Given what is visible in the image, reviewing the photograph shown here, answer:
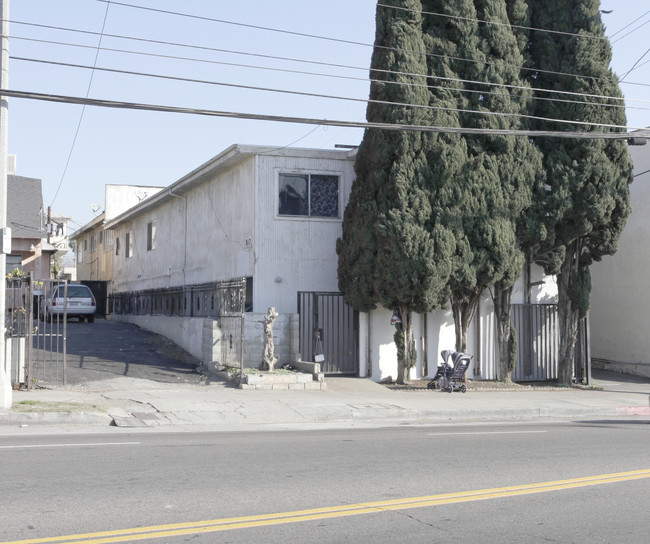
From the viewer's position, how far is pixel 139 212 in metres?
31.7

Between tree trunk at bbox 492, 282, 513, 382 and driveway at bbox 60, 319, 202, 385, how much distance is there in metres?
8.27

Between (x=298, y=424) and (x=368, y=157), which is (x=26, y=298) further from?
(x=368, y=157)

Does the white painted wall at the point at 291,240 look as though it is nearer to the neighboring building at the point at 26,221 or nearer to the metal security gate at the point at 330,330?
the metal security gate at the point at 330,330

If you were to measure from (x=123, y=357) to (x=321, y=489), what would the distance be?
13.8 metres

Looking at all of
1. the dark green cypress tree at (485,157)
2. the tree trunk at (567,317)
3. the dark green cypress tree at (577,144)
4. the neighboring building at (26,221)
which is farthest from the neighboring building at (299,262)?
the neighboring building at (26,221)

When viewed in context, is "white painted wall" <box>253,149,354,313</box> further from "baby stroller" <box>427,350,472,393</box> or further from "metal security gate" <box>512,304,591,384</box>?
"metal security gate" <box>512,304,591,384</box>

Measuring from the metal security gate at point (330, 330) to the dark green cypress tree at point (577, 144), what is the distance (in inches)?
218

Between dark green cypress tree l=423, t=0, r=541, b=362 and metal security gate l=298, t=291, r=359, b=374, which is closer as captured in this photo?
dark green cypress tree l=423, t=0, r=541, b=362

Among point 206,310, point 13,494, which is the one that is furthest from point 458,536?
point 206,310

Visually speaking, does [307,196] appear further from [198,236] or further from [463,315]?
[198,236]

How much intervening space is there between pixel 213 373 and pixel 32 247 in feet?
37.9

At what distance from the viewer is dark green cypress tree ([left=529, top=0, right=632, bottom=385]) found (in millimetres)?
19828

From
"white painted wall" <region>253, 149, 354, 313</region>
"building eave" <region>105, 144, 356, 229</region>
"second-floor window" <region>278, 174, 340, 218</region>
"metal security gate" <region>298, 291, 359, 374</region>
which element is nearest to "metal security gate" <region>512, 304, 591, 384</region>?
"metal security gate" <region>298, 291, 359, 374</region>

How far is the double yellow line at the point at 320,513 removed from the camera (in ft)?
19.1
